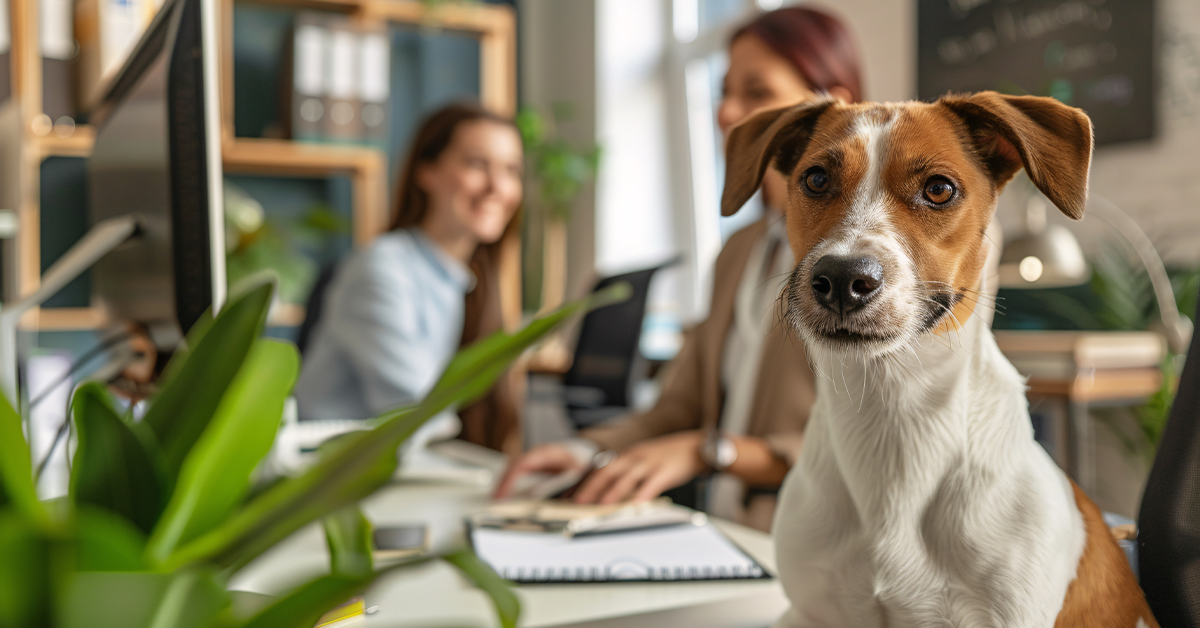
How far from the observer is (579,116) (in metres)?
4.34

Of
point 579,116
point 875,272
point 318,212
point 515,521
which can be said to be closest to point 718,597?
point 515,521

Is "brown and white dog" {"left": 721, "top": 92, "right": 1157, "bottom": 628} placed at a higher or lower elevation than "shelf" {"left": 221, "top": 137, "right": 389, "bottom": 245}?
lower

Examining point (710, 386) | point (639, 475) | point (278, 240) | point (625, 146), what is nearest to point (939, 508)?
point (639, 475)

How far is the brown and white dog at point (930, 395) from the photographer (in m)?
0.31

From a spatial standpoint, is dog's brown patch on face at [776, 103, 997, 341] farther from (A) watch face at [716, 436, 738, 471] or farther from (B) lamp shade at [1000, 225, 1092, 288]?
(B) lamp shade at [1000, 225, 1092, 288]

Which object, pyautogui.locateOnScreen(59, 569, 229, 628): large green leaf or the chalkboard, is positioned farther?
the chalkboard

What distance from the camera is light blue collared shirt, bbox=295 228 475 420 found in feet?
5.99

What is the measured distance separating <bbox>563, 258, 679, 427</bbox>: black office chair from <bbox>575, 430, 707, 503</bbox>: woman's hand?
1.42 meters

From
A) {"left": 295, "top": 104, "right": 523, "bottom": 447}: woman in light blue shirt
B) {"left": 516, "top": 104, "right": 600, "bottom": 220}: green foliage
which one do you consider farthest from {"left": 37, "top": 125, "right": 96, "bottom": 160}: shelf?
{"left": 516, "top": 104, "right": 600, "bottom": 220}: green foliage

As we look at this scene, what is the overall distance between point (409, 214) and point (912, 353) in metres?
Answer: 2.02

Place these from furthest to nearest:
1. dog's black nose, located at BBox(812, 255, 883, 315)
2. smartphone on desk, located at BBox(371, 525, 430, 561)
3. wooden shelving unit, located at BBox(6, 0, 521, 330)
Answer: wooden shelving unit, located at BBox(6, 0, 521, 330)
smartphone on desk, located at BBox(371, 525, 430, 561)
dog's black nose, located at BBox(812, 255, 883, 315)

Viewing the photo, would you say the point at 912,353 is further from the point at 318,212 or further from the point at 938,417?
the point at 318,212

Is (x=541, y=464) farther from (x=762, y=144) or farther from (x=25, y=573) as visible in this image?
(x=25, y=573)

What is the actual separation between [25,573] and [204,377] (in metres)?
0.15
